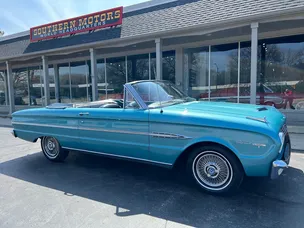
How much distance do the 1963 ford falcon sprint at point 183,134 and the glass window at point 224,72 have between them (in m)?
6.84

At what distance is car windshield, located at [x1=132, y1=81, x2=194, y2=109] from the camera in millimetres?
3853

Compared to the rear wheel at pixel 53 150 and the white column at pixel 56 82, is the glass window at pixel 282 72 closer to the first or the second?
the rear wheel at pixel 53 150

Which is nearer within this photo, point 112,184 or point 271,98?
point 112,184

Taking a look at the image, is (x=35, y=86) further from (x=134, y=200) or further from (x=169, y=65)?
(x=134, y=200)

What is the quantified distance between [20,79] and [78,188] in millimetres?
16948

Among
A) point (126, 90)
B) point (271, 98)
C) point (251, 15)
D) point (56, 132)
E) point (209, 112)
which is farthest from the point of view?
point (271, 98)

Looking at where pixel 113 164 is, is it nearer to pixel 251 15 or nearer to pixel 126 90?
pixel 126 90

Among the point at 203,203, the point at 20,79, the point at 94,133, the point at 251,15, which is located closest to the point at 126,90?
the point at 94,133

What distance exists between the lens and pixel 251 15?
6.61 metres

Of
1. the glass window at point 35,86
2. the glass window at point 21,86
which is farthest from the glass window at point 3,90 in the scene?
the glass window at point 35,86

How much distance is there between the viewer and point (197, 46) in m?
11.0

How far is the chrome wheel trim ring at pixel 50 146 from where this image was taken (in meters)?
4.88

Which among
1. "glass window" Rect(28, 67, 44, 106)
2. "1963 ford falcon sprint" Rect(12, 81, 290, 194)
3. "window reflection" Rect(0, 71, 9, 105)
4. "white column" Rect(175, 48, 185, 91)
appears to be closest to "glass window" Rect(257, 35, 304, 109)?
"white column" Rect(175, 48, 185, 91)

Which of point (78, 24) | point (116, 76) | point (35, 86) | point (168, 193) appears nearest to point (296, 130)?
point (168, 193)
